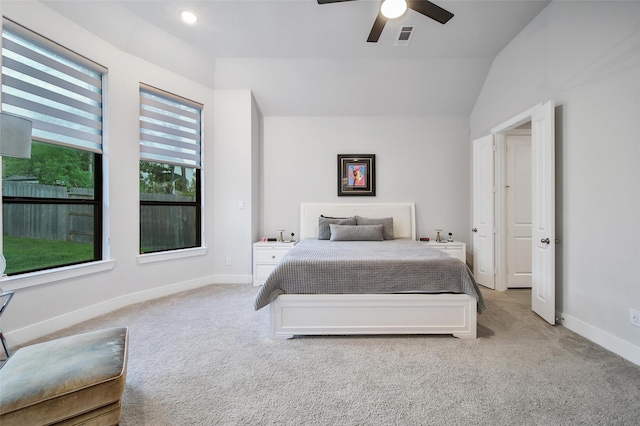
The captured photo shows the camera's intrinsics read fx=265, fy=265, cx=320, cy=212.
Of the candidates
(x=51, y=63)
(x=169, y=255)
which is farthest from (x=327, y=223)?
(x=51, y=63)

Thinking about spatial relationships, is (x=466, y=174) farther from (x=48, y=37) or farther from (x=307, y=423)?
(x=48, y=37)

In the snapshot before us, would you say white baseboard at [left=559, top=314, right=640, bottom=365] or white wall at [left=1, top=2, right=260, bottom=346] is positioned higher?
white wall at [left=1, top=2, right=260, bottom=346]

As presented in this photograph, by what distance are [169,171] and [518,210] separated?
15.8ft

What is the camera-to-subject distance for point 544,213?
8.73ft

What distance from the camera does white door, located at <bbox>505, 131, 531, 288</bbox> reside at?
365cm

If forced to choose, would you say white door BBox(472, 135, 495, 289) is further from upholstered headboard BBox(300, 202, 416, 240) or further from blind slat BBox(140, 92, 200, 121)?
blind slat BBox(140, 92, 200, 121)

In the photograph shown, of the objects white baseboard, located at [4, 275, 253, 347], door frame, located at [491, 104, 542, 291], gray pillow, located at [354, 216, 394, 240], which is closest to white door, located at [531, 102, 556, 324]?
door frame, located at [491, 104, 542, 291]

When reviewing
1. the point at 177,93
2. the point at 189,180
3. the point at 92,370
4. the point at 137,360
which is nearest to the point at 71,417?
the point at 92,370

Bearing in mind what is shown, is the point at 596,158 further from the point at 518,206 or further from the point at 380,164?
the point at 380,164

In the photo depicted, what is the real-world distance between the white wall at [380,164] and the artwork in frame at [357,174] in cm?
9

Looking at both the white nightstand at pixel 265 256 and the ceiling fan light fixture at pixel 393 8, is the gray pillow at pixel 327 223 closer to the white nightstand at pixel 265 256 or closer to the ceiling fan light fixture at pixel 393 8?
the white nightstand at pixel 265 256

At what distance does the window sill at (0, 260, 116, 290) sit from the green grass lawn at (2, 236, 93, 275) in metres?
0.12

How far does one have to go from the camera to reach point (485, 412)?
1454 millimetres

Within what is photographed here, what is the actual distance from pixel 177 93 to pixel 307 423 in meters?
3.93
